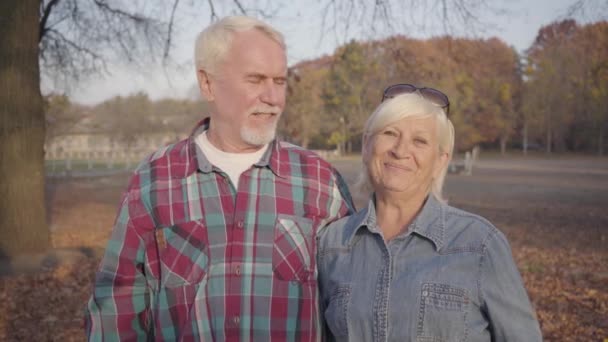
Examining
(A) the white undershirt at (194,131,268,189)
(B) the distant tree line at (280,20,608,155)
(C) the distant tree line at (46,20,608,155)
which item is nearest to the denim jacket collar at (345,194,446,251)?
(A) the white undershirt at (194,131,268,189)

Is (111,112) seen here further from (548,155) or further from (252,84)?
(252,84)

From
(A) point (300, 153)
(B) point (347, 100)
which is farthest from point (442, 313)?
(B) point (347, 100)

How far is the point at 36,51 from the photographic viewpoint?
25.3ft

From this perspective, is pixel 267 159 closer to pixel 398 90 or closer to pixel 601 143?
pixel 398 90

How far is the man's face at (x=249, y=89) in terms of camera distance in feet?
7.48

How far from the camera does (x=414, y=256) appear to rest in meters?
1.89

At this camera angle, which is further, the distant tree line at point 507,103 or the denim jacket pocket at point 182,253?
the distant tree line at point 507,103

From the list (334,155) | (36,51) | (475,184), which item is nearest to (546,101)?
(334,155)

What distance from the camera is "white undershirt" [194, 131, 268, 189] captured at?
2.36 meters

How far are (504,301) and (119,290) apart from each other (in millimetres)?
1544

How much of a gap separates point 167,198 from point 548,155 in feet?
178

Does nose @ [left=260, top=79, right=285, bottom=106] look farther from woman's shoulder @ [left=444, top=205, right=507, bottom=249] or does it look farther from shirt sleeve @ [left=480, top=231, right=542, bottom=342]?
shirt sleeve @ [left=480, top=231, right=542, bottom=342]

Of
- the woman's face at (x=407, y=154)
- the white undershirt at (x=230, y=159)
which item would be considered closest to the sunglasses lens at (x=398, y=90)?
the woman's face at (x=407, y=154)

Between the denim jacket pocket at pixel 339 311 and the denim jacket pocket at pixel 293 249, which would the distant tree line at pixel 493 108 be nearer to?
the denim jacket pocket at pixel 293 249
